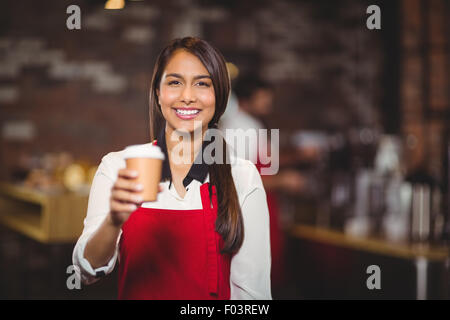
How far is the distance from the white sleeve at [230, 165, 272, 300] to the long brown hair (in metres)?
0.02

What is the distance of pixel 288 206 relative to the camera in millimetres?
4094

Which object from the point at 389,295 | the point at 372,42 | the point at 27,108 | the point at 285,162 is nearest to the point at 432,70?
the point at 372,42

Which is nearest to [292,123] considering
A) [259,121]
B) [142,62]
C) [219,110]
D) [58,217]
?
[142,62]

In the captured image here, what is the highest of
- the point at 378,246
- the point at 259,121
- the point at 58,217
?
the point at 259,121

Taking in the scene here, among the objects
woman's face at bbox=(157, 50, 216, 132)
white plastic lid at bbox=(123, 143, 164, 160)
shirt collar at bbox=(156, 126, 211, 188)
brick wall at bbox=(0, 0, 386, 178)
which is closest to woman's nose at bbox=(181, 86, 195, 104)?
woman's face at bbox=(157, 50, 216, 132)

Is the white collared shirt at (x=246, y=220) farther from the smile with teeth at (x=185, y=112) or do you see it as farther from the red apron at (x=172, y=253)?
the smile with teeth at (x=185, y=112)

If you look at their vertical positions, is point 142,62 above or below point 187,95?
above

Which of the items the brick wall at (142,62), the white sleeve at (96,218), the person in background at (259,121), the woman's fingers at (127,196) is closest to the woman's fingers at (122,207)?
the woman's fingers at (127,196)

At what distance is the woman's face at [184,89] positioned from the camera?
1.06 meters

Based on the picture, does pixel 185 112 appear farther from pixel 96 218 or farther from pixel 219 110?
pixel 96 218

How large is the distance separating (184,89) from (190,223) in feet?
0.98

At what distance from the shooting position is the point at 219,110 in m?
1.11

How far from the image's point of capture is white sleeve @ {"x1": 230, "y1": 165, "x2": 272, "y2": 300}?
110cm

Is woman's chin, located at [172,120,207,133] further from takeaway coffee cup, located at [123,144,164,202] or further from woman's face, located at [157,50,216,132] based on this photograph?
takeaway coffee cup, located at [123,144,164,202]
